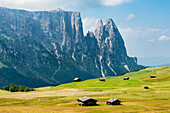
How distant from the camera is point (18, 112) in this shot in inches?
2630

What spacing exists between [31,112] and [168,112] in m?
41.6

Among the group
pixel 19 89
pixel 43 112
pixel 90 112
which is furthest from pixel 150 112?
pixel 19 89

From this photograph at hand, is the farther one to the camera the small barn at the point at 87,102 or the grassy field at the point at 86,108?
the small barn at the point at 87,102

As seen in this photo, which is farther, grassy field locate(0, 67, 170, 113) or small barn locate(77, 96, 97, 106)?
small barn locate(77, 96, 97, 106)

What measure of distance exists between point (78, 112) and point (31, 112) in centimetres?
A: 1443

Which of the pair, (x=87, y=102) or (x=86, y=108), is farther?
(x=87, y=102)

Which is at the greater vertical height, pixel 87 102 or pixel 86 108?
pixel 87 102

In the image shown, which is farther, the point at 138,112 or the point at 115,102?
the point at 115,102

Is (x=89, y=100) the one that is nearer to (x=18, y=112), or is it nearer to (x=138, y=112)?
(x=138, y=112)

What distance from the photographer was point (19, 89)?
19850cm

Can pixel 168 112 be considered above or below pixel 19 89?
below

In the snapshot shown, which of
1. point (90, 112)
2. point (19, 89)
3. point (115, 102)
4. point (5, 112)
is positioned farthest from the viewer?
point (19, 89)

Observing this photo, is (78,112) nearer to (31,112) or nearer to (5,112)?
(31,112)

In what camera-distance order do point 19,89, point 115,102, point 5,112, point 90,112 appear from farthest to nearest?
point 19,89 → point 115,102 → point 90,112 → point 5,112
